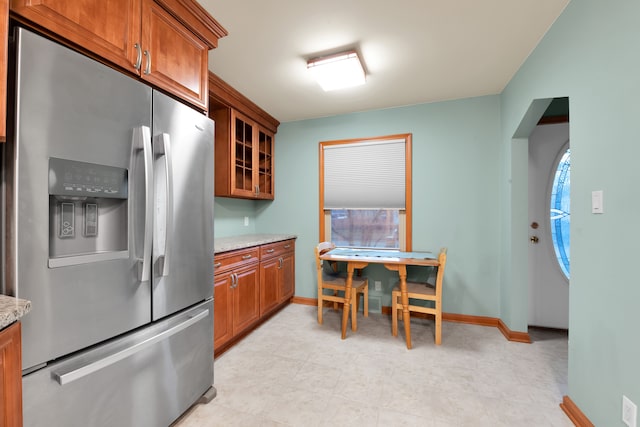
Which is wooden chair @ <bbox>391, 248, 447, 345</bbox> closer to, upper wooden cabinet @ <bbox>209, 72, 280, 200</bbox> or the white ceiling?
the white ceiling

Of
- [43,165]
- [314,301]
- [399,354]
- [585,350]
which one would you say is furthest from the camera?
[314,301]

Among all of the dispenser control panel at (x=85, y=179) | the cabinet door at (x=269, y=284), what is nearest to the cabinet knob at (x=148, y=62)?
the dispenser control panel at (x=85, y=179)

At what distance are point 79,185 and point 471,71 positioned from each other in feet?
9.74

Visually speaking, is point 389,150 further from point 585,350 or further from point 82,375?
point 82,375

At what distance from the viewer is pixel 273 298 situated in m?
3.11

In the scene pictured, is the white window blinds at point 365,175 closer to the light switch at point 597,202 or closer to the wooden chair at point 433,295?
the wooden chair at point 433,295

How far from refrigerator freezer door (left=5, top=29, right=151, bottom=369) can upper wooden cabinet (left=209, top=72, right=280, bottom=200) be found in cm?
157

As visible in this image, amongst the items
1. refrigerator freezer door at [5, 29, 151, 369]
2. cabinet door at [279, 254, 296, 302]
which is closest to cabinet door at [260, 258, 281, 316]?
cabinet door at [279, 254, 296, 302]

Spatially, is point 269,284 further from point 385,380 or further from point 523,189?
point 523,189

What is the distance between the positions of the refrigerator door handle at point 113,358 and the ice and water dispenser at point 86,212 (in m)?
0.41

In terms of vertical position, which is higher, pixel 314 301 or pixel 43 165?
pixel 43 165

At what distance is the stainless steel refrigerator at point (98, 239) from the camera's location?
899 mm

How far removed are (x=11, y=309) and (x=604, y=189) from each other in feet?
7.94

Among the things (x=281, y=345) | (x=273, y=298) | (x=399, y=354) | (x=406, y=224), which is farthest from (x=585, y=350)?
(x=273, y=298)
